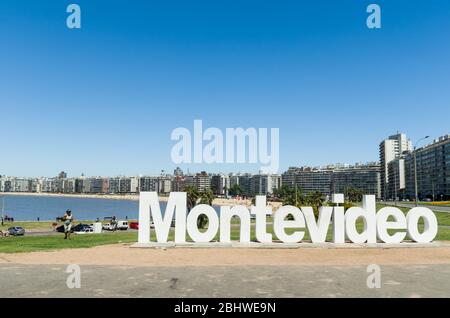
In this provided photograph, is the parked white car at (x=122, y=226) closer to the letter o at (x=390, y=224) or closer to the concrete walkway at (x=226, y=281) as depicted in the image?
the concrete walkway at (x=226, y=281)

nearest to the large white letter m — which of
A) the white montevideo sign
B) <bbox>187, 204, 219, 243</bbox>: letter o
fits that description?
the white montevideo sign

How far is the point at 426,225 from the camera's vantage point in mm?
26266

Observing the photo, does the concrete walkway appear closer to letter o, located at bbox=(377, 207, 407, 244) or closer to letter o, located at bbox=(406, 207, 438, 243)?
letter o, located at bbox=(377, 207, 407, 244)

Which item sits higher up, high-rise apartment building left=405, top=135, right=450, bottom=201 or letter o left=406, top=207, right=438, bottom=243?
high-rise apartment building left=405, top=135, right=450, bottom=201

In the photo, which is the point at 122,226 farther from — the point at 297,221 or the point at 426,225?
the point at 426,225

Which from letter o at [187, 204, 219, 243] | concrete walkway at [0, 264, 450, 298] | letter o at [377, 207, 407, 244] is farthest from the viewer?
letter o at [377, 207, 407, 244]

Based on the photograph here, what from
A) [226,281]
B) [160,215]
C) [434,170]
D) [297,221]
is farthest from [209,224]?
[434,170]

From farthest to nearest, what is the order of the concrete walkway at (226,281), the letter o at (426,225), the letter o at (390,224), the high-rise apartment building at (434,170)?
the high-rise apartment building at (434,170) → the letter o at (426,225) → the letter o at (390,224) → the concrete walkway at (226,281)

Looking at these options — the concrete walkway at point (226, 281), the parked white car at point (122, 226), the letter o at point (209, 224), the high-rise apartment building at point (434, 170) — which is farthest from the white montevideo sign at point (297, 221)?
the high-rise apartment building at point (434, 170)

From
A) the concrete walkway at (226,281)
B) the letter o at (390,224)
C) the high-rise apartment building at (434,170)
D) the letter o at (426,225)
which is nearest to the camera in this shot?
the concrete walkway at (226,281)

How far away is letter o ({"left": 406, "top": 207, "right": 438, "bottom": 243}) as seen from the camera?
25984mm

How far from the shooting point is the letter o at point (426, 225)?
26.0 meters

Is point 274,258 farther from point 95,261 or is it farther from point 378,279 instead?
point 95,261
